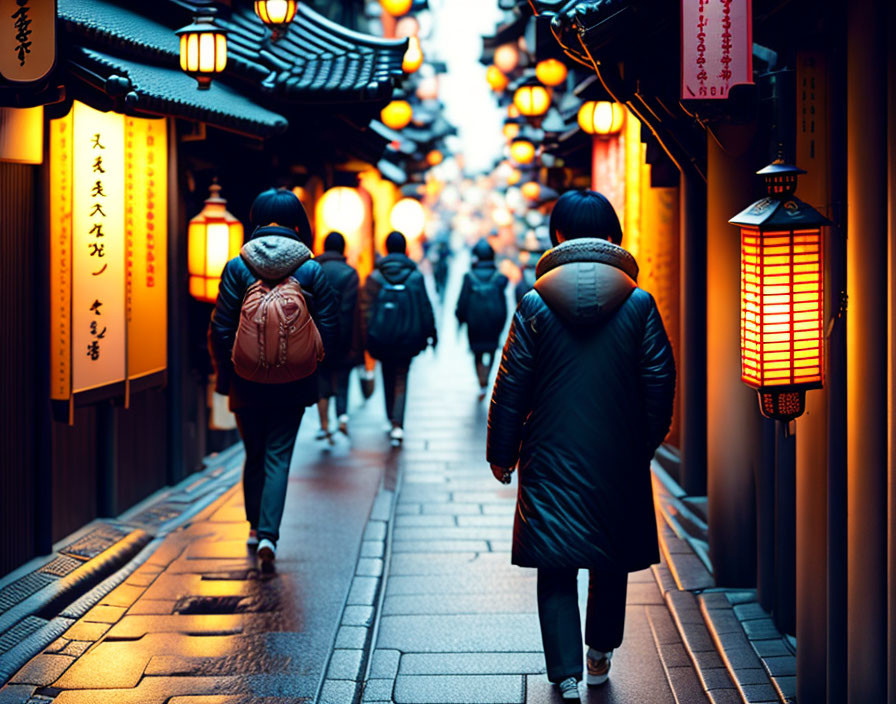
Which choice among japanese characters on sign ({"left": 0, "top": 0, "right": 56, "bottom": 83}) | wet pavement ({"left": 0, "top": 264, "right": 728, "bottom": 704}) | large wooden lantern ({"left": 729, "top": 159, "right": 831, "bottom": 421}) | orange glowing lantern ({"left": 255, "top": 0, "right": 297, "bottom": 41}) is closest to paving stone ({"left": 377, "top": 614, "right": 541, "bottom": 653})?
wet pavement ({"left": 0, "top": 264, "right": 728, "bottom": 704})

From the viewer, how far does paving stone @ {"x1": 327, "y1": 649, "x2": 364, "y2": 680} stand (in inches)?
279

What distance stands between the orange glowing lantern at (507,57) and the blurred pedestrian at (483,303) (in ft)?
41.7

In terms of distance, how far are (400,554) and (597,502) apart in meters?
3.81

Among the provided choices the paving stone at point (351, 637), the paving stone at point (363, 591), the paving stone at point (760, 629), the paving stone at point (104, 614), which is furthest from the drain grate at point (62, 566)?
the paving stone at point (760, 629)

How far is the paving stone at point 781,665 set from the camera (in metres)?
6.91

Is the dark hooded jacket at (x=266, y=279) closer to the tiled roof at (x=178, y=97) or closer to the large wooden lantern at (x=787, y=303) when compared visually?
the tiled roof at (x=178, y=97)

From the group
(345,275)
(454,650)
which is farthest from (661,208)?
(454,650)

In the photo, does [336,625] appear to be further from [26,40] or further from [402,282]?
[402,282]

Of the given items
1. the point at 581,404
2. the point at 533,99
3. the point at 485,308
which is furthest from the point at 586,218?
the point at 533,99

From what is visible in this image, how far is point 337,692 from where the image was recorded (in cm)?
681

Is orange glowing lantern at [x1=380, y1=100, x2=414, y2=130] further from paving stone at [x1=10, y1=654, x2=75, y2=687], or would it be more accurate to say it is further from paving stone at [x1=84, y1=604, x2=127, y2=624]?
paving stone at [x1=10, y1=654, x2=75, y2=687]

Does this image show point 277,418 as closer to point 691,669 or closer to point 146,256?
point 146,256

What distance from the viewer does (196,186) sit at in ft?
45.1

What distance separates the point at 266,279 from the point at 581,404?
3.37 meters
